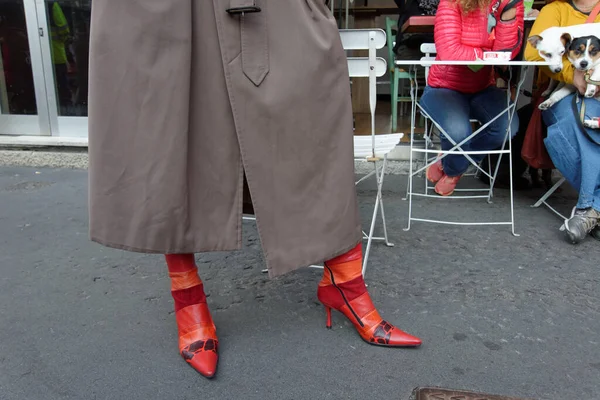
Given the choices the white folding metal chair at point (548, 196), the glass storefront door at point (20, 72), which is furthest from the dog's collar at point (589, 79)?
the glass storefront door at point (20, 72)

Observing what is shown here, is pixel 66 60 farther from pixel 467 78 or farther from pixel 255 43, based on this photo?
pixel 255 43

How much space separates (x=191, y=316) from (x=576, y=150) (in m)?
2.42

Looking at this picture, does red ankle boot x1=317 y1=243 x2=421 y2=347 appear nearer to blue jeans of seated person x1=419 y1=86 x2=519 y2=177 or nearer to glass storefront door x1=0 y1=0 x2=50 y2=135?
blue jeans of seated person x1=419 y1=86 x2=519 y2=177

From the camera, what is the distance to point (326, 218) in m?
1.63

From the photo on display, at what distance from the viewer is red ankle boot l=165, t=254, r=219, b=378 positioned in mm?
1712

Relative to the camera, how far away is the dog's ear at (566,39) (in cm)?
274

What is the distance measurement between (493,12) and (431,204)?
1.37 meters

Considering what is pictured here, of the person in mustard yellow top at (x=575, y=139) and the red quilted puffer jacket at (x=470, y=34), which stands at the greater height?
the red quilted puffer jacket at (x=470, y=34)

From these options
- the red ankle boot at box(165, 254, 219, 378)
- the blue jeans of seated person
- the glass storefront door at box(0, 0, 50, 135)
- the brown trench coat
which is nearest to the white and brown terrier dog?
the blue jeans of seated person

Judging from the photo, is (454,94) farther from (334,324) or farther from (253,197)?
(253,197)

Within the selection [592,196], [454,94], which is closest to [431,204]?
[454,94]

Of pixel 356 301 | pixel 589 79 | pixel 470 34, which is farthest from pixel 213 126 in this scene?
pixel 589 79

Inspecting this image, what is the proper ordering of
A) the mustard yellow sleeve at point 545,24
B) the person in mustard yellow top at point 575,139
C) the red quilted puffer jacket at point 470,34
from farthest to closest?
the mustard yellow sleeve at point 545,24 < the red quilted puffer jacket at point 470,34 < the person in mustard yellow top at point 575,139

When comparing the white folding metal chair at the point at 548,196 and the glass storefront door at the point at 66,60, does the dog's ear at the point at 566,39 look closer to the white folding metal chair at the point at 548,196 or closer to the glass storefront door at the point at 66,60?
the white folding metal chair at the point at 548,196
